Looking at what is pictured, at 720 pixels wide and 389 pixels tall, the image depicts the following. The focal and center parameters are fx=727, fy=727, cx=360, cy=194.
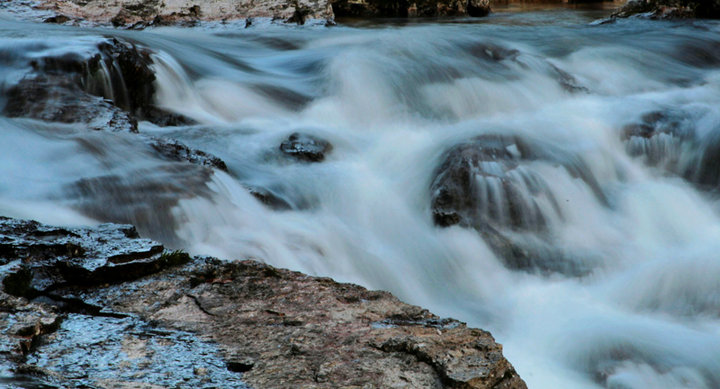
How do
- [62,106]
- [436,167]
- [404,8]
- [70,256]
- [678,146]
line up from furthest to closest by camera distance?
[404,8], [678,146], [436,167], [62,106], [70,256]

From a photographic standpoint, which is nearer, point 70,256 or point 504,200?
point 70,256

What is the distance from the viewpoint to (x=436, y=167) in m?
6.17

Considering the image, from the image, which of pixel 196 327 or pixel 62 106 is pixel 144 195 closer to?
pixel 62 106

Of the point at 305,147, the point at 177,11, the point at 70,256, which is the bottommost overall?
the point at 305,147

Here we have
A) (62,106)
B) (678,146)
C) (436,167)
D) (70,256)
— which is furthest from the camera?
(678,146)

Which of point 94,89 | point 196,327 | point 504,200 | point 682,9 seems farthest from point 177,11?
point 196,327

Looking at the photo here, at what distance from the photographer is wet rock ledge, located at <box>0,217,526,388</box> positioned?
2.08 m

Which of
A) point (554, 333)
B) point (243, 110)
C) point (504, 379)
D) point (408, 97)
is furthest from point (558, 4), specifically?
point (504, 379)

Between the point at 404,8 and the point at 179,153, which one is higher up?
the point at 404,8

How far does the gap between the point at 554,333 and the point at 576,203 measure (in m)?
1.87

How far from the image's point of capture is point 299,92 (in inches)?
313

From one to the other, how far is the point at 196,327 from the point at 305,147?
412 cm

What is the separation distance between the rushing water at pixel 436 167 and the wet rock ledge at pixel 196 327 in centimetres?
104

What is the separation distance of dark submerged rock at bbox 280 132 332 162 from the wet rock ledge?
338 cm
